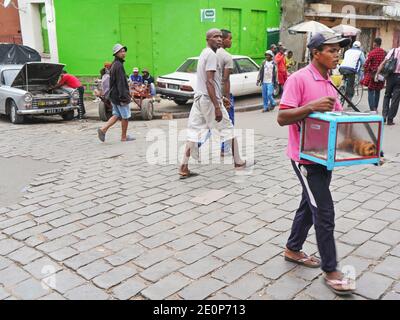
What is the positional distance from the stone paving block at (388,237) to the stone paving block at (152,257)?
6.12 feet

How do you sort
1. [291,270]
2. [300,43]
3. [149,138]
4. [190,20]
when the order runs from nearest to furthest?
[291,270]
[149,138]
[190,20]
[300,43]

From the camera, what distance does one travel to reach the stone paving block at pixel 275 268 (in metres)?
3.31

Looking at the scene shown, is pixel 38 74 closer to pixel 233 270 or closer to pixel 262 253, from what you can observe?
pixel 262 253

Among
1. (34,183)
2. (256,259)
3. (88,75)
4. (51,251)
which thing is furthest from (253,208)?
(88,75)

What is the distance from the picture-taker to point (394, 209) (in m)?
4.52

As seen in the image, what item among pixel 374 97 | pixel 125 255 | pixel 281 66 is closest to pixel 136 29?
pixel 281 66

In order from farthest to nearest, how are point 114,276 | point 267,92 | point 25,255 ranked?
point 267,92 → point 25,255 → point 114,276

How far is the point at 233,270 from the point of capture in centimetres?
339

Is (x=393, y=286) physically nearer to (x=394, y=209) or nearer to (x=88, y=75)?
(x=394, y=209)

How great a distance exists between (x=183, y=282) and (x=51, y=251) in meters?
1.32

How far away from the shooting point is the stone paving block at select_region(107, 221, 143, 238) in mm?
4105

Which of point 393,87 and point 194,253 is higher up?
point 393,87

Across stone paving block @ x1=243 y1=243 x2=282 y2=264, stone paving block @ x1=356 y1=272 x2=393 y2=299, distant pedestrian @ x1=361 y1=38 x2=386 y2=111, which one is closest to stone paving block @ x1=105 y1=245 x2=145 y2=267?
stone paving block @ x1=243 y1=243 x2=282 y2=264

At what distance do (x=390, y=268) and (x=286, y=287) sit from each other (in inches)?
34.9
